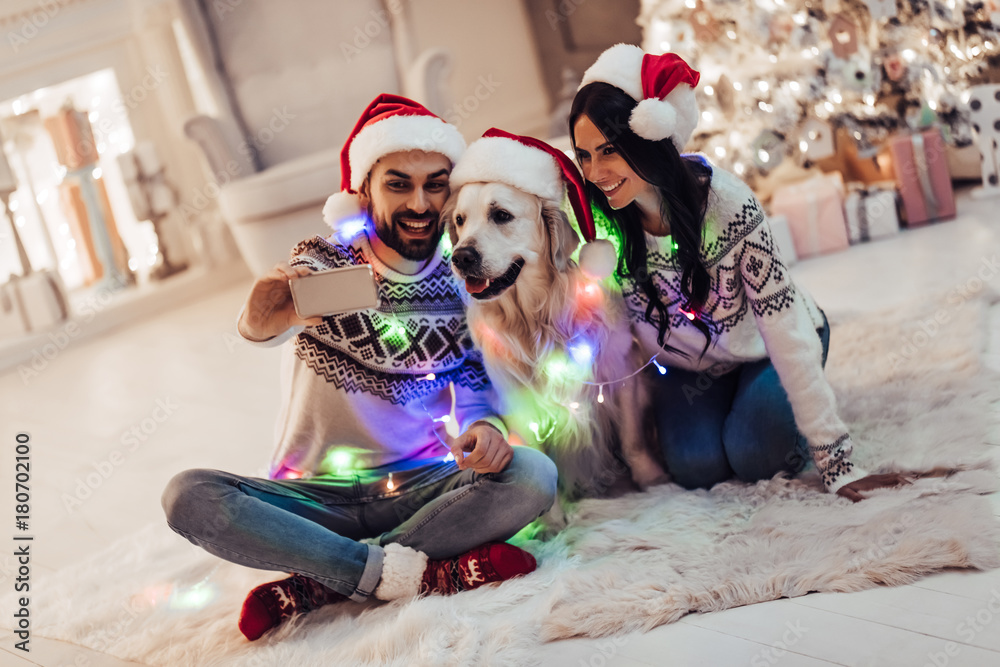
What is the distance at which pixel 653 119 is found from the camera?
1419mm

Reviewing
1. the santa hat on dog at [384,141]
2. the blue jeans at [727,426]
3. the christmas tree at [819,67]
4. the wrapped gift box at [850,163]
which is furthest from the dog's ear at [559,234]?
the wrapped gift box at [850,163]

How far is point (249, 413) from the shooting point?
119 inches

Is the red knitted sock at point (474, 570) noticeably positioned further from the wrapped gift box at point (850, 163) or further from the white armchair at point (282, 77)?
the white armchair at point (282, 77)

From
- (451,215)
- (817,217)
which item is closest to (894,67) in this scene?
(817,217)

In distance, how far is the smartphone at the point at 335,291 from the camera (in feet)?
4.81

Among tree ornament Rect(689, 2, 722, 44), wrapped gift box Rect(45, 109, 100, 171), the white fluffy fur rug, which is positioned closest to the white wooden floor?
the white fluffy fur rug

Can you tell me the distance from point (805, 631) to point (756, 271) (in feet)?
2.16

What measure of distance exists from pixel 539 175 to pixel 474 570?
73 cm

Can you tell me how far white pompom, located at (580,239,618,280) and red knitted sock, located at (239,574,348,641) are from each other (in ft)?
2.51

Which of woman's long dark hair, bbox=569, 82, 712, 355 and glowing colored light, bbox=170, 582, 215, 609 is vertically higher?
woman's long dark hair, bbox=569, 82, 712, 355

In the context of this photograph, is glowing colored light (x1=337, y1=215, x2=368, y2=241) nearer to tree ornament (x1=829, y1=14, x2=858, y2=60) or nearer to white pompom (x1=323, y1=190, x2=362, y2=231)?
white pompom (x1=323, y1=190, x2=362, y2=231)

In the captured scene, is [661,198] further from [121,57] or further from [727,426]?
[121,57]

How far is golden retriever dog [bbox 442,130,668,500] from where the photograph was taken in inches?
60.9

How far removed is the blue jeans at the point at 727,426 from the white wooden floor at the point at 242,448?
1.28 ft
